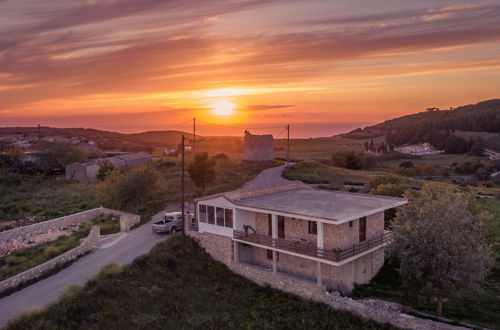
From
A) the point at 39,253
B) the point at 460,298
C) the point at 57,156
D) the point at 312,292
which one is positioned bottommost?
the point at 460,298

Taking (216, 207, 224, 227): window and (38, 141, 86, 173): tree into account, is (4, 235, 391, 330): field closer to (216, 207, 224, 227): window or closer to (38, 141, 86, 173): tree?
(216, 207, 224, 227): window

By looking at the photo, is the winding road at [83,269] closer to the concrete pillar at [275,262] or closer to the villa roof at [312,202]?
the villa roof at [312,202]

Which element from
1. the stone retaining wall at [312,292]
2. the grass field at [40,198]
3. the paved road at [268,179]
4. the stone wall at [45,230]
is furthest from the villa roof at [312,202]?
the grass field at [40,198]

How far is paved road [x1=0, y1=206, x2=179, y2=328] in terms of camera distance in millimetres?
23125

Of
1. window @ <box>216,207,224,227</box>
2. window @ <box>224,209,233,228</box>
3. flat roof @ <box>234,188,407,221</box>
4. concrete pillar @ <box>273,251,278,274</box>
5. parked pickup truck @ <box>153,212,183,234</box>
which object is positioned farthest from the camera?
parked pickup truck @ <box>153,212,183,234</box>

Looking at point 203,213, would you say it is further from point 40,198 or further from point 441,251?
point 40,198

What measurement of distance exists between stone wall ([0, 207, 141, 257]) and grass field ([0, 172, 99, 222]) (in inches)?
164

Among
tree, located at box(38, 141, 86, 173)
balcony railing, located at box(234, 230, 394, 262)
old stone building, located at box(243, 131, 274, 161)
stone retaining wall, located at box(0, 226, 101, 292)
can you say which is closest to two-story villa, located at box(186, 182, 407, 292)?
balcony railing, located at box(234, 230, 394, 262)

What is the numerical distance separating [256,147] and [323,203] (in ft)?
156

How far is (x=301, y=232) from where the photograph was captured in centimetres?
2636

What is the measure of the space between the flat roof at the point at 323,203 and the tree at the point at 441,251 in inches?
130

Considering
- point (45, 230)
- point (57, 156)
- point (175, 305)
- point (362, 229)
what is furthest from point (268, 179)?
point (57, 156)

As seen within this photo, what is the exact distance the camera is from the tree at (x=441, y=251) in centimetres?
2136

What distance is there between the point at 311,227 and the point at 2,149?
9932 cm
